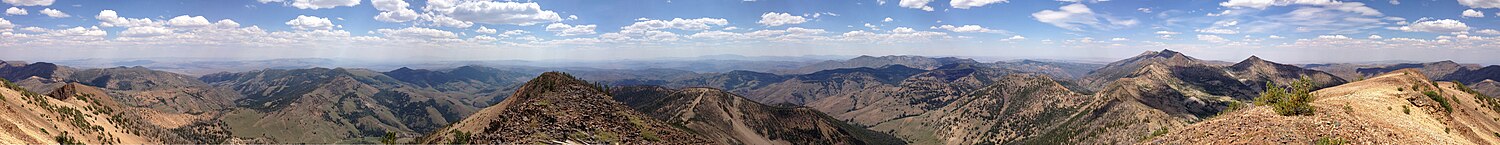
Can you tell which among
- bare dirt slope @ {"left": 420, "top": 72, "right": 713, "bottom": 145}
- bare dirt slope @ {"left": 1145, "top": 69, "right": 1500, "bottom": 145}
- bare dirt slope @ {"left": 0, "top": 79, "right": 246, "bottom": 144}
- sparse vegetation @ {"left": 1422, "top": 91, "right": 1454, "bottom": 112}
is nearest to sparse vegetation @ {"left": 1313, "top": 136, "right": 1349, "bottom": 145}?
bare dirt slope @ {"left": 1145, "top": 69, "right": 1500, "bottom": 145}

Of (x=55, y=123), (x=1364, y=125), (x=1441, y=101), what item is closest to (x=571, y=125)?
(x=1364, y=125)

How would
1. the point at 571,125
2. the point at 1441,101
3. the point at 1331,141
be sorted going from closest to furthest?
the point at 1331,141 → the point at 571,125 → the point at 1441,101

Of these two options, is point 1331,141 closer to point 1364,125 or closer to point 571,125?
point 1364,125

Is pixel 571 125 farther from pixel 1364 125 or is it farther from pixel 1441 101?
pixel 1441 101

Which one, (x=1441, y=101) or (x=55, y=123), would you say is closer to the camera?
(x=1441, y=101)

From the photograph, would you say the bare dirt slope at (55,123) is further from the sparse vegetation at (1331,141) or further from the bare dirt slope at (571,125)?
the sparse vegetation at (1331,141)

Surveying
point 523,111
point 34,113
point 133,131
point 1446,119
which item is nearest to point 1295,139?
point 1446,119

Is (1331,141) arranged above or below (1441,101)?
above

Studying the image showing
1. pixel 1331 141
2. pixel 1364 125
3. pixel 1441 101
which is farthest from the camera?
pixel 1441 101

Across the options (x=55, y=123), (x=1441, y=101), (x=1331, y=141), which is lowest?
(x=55, y=123)
